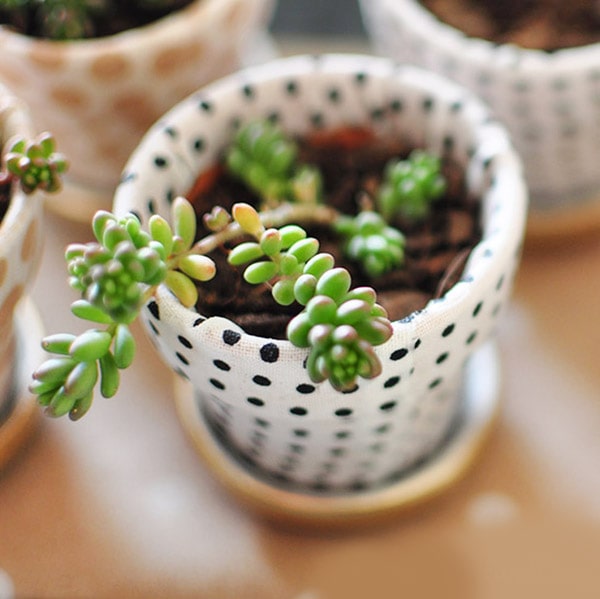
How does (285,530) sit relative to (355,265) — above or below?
below

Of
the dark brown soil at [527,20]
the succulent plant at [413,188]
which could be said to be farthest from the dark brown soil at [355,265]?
the dark brown soil at [527,20]

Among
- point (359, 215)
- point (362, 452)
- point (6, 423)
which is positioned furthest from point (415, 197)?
point (6, 423)

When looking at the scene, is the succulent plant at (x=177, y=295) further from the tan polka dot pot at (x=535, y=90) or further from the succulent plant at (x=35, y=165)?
the tan polka dot pot at (x=535, y=90)

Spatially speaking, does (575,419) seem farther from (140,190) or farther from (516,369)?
(140,190)

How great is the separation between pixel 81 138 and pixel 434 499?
0.98ft

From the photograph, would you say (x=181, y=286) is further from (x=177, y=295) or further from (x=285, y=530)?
(x=285, y=530)

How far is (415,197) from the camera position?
461mm

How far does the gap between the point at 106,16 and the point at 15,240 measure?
0.22m

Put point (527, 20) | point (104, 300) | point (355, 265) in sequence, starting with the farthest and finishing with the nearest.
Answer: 1. point (527, 20)
2. point (355, 265)
3. point (104, 300)

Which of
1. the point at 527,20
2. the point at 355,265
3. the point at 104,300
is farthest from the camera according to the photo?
the point at 527,20

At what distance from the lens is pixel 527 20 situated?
1.87 feet

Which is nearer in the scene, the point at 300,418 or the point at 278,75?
the point at 300,418

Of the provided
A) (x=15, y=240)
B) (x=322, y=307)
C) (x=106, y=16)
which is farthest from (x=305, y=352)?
(x=106, y=16)

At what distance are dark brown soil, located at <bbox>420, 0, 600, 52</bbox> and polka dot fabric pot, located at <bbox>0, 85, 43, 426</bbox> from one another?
28 centimetres
